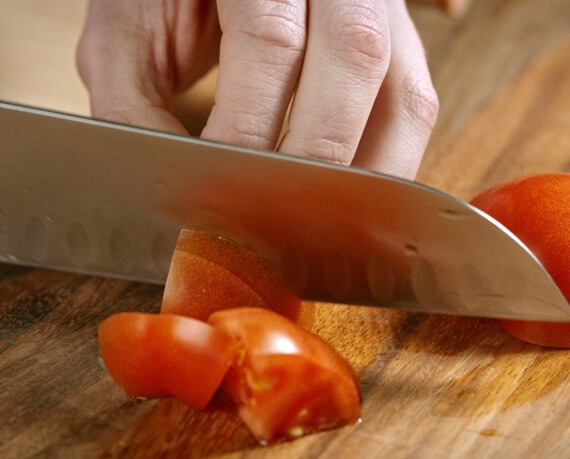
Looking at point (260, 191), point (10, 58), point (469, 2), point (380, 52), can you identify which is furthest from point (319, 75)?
point (469, 2)

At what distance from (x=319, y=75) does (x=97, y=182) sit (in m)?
0.44

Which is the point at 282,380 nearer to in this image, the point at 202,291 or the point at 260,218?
the point at 202,291

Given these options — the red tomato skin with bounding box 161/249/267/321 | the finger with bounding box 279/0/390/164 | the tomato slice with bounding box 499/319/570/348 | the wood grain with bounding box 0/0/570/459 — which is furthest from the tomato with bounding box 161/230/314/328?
the tomato slice with bounding box 499/319/570/348

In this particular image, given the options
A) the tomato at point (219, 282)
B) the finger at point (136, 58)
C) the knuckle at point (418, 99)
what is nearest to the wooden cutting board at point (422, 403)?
the tomato at point (219, 282)

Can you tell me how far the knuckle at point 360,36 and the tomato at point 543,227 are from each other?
35 centimetres

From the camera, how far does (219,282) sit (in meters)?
1.19

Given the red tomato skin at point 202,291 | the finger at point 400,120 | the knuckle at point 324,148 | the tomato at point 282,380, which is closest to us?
the tomato at point 282,380

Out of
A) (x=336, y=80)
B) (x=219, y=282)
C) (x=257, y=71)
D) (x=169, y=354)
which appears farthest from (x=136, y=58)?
(x=169, y=354)

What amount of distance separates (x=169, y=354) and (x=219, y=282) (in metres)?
0.17

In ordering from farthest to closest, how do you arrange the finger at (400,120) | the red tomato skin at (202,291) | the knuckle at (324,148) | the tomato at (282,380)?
the finger at (400,120) → the knuckle at (324,148) → the red tomato skin at (202,291) → the tomato at (282,380)

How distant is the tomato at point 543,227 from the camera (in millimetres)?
1232

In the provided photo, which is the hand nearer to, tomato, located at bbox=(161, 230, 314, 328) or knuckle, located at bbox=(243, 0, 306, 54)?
knuckle, located at bbox=(243, 0, 306, 54)

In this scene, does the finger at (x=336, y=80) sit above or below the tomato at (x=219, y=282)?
above

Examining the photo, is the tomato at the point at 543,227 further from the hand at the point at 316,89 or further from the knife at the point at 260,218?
the hand at the point at 316,89
